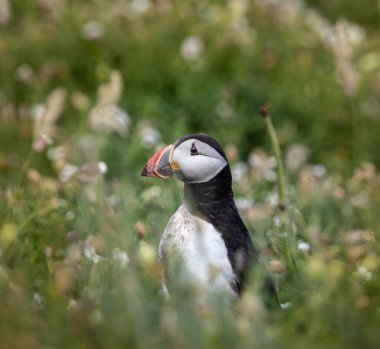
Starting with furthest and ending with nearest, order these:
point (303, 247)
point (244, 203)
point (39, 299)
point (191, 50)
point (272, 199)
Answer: point (191, 50), point (272, 199), point (244, 203), point (303, 247), point (39, 299)

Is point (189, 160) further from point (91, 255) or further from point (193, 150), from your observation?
point (91, 255)

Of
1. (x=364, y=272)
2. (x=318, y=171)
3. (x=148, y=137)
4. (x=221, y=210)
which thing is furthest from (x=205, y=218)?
(x=318, y=171)

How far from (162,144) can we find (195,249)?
279 cm

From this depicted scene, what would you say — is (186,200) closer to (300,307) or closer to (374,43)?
(300,307)

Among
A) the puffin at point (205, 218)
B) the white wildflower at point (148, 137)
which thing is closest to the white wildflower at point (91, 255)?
the puffin at point (205, 218)

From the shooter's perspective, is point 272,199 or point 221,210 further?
point 272,199

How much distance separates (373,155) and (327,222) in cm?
211

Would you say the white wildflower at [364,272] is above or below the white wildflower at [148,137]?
above

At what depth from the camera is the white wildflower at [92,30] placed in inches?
289

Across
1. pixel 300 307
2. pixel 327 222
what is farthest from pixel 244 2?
pixel 300 307

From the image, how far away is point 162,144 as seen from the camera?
5.93 meters

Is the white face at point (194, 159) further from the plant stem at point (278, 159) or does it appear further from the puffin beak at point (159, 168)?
the plant stem at point (278, 159)

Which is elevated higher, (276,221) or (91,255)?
(91,255)

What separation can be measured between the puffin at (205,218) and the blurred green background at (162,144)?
0.37 feet
